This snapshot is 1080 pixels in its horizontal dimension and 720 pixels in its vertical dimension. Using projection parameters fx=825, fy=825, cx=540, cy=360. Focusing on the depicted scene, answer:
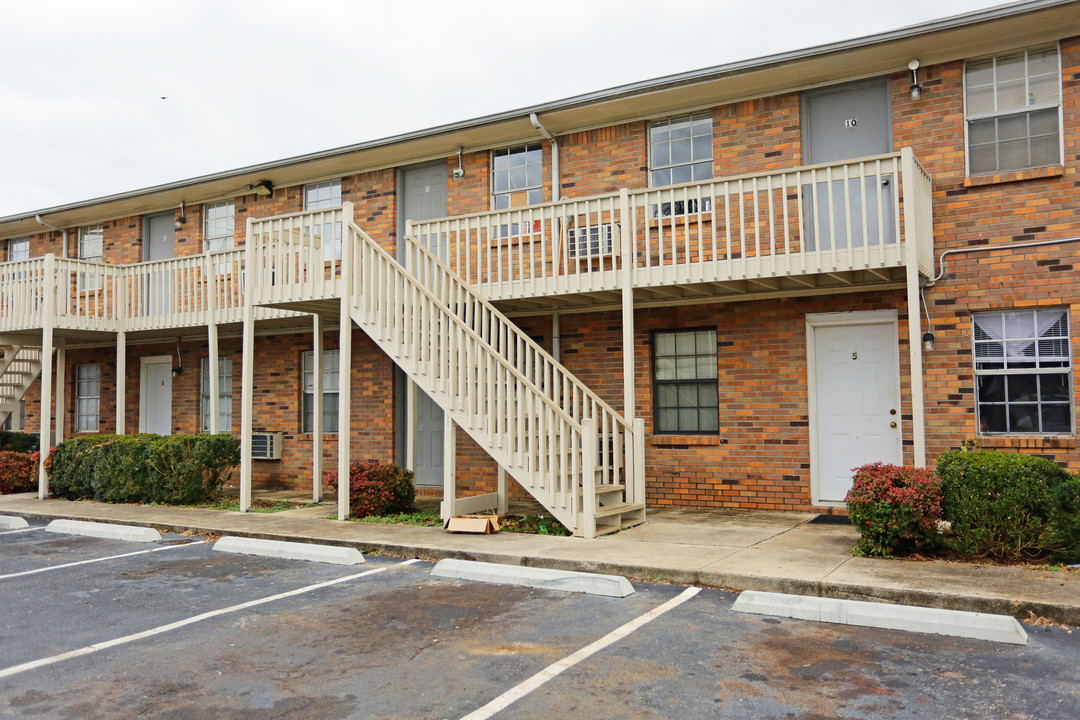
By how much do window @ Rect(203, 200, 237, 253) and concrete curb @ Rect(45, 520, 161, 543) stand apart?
6.38 metres

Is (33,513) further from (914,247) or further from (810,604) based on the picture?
(914,247)

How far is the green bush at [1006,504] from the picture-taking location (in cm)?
676

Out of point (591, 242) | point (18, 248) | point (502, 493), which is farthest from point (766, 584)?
point (18, 248)

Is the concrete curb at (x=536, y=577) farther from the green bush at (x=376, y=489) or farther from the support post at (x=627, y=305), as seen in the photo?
the green bush at (x=376, y=489)

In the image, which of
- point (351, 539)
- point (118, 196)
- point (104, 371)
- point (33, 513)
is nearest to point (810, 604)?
point (351, 539)

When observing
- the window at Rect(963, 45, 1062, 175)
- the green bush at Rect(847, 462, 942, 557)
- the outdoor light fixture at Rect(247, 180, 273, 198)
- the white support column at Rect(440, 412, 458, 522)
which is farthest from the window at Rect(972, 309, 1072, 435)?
the outdoor light fixture at Rect(247, 180, 273, 198)

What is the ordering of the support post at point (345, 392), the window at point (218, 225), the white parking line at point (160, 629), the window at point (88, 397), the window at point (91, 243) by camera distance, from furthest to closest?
the window at point (88, 397), the window at point (91, 243), the window at point (218, 225), the support post at point (345, 392), the white parking line at point (160, 629)

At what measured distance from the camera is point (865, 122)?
10.1m

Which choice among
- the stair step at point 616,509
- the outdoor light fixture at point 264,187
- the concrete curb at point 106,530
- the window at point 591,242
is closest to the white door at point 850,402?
the stair step at point 616,509

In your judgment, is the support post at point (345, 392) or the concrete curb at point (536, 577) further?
the support post at point (345, 392)

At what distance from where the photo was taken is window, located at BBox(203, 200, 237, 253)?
15.4 m

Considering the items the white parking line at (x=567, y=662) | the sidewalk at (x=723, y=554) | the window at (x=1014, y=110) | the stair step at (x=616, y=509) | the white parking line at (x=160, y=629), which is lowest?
the white parking line at (x=160, y=629)

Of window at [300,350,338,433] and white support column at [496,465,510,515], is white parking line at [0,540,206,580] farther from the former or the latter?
window at [300,350,338,433]

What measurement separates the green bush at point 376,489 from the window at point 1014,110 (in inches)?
309
